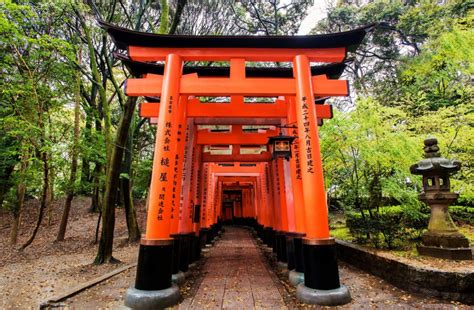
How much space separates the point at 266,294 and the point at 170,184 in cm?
289

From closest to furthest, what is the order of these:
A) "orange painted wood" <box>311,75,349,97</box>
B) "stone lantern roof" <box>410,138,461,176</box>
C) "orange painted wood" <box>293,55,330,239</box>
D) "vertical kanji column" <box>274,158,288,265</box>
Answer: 1. "orange painted wood" <box>293,55,330,239</box>
2. "orange painted wood" <box>311,75,349,97</box>
3. "stone lantern roof" <box>410,138,461,176</box>
4. "vertical kanji column" <box>274,158,288,265</box>

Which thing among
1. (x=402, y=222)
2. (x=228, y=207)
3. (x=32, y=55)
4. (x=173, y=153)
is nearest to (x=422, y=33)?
(x=402, y=222)

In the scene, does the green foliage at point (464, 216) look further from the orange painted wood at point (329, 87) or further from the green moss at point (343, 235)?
the orange painted wood at point (329, 87)

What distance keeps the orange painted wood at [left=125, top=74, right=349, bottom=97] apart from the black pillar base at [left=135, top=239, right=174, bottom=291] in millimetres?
3058

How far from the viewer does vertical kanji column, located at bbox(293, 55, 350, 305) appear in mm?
4863

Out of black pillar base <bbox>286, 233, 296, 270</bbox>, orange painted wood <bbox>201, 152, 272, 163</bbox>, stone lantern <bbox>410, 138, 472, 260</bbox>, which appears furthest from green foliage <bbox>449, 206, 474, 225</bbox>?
orange painted wood <bbox>201, 152, 272, 163</bbox>

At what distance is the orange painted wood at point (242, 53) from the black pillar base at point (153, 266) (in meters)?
3.75

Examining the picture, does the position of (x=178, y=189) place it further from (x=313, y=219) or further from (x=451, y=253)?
(x=451, y=253)

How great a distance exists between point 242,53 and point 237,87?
800mm

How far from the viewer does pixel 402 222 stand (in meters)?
7.77

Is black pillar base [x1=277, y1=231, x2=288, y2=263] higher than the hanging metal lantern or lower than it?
lower

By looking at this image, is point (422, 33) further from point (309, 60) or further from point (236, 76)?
point (236, 76)

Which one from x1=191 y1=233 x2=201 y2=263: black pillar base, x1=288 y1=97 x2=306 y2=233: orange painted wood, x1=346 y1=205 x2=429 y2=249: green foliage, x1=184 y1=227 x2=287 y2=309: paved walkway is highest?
x1=288 y1=97 x2=306 y2=233: orange painted wood

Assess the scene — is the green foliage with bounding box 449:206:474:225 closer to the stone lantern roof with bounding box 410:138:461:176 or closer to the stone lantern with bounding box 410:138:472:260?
the stone lantern with bounding box 410:138:472:260
